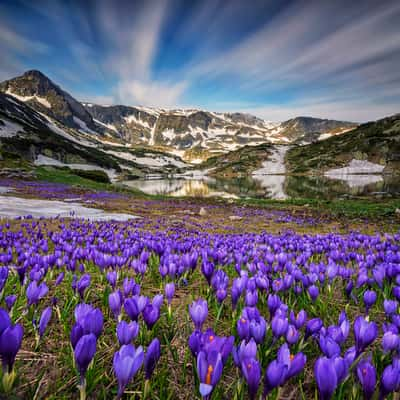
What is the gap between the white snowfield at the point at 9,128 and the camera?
309 feet

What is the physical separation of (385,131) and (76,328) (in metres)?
201

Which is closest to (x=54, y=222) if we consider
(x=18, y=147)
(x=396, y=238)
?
(x=396, y=238)

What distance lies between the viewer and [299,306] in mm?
2646

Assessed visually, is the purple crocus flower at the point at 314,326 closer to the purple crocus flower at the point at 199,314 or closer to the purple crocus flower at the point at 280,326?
the purple crocus flower at the point at 280,326

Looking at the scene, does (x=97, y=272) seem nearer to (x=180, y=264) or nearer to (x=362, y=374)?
(x=180, y=264)

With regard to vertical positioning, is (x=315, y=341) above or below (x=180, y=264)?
below

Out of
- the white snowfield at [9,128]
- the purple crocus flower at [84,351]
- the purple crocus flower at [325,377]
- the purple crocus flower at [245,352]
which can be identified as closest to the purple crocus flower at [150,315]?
the purple crocus flower at [84,351]

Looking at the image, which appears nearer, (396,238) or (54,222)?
(396,238)

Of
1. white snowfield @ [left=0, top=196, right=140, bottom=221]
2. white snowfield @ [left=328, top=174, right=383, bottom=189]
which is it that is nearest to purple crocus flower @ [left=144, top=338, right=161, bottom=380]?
white snowfield @ [left=0, top=196, right=140, bottom=221]

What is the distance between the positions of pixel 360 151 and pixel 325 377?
595ft

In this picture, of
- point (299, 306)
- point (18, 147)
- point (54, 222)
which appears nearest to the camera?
point (299, 306)

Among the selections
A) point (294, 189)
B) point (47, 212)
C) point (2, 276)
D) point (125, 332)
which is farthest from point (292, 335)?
point (294, 189)

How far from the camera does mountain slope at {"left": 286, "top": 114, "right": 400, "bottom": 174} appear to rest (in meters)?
139

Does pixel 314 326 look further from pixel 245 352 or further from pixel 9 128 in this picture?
pixel 9 128
